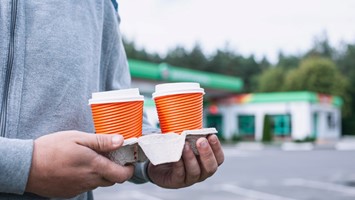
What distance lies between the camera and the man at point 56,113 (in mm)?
856

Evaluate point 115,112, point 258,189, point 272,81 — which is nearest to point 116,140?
point 115,112

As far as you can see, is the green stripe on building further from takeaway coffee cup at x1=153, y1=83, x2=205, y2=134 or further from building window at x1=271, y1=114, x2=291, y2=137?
takeaway coffee cup at x1=153, y1=83, x2=205, y2=134

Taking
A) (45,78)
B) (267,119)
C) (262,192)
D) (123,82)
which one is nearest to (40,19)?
(45,78)

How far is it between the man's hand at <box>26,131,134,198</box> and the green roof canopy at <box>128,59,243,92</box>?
23803 millimetres

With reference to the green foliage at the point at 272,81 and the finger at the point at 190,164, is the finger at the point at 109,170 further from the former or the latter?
the green foliage at the point at 272,81

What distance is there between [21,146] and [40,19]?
36cm

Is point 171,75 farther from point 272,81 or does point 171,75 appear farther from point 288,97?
point 272,81

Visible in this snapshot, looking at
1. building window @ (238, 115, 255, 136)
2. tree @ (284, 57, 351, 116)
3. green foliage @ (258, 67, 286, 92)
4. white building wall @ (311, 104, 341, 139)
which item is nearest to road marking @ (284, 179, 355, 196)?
white building wall @ (311, 104, 341, 139)

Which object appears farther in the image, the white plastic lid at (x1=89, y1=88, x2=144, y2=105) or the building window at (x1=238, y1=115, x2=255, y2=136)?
the building window at (x1=238, y1=115, x2=255, y2=136)

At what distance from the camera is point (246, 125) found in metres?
34.6

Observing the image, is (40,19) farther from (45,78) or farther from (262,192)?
(262,192)

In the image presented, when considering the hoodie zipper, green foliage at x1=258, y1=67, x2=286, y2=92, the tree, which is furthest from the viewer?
green foliage at x1=258, y1=67, x2=286, y2=92

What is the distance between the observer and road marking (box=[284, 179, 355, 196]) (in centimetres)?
863

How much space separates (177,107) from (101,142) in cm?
30
